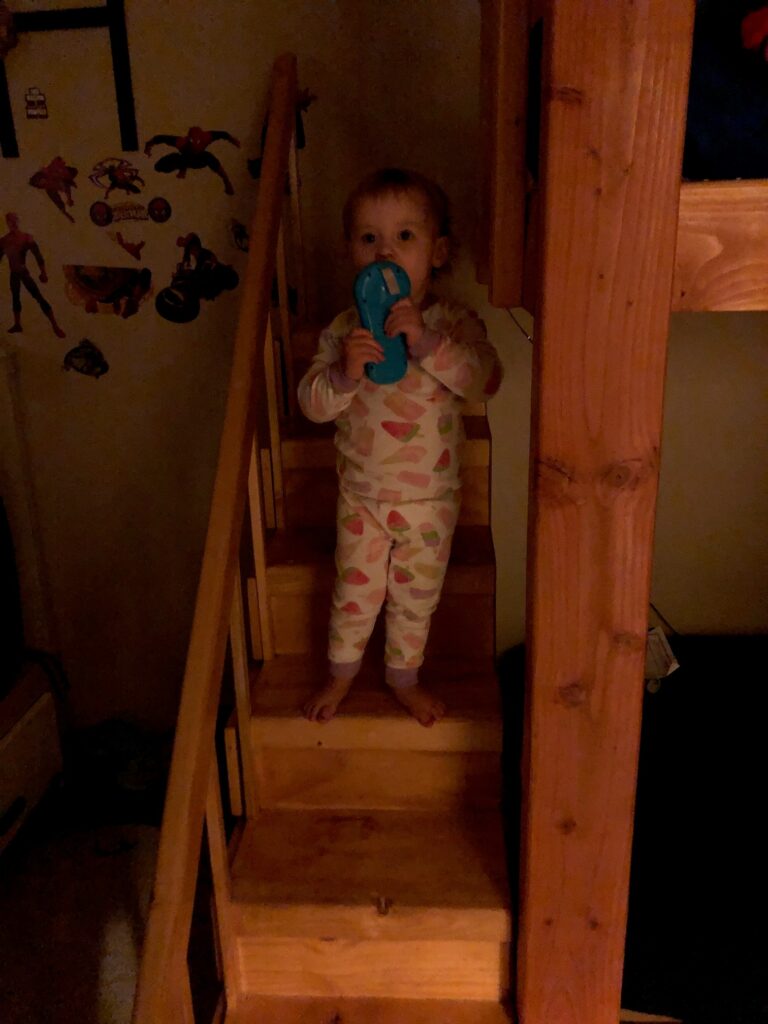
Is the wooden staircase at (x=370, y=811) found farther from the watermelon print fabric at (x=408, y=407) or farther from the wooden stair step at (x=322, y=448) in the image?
the watermelon print fabric at (x=408, y=407)

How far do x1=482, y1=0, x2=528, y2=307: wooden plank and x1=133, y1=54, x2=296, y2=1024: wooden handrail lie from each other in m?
0.41

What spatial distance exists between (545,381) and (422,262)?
0.51 m

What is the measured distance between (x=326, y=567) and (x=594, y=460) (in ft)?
2.37

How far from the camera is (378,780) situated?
1.49 meters

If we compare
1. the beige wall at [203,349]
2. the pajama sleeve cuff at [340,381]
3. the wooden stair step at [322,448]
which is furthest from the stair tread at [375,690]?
the beige wall at [203,349]

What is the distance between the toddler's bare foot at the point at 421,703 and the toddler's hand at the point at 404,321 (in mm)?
613

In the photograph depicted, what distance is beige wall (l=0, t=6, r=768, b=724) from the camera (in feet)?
6.04

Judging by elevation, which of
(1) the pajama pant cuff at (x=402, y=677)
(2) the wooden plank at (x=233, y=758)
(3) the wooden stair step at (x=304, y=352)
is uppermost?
(3) the wooden stair step at (x=304, y=352)

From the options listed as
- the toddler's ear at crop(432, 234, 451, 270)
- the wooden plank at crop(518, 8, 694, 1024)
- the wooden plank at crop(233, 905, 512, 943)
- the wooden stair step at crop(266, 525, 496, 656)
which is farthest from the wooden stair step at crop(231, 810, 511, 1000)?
the toddler's ear at crop(432, 234, 451, 270)

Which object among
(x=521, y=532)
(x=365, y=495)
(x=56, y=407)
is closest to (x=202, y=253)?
(x=56, y=407)

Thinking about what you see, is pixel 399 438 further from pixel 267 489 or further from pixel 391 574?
pixel 267 489

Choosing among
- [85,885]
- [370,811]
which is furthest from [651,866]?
[85,885]

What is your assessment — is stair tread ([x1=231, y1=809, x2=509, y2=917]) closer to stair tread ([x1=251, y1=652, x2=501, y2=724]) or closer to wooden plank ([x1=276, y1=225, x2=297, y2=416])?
stair tread ([x1=251, y1=652, x2=501, y2=724])

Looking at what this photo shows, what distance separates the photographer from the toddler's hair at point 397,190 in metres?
1.31
